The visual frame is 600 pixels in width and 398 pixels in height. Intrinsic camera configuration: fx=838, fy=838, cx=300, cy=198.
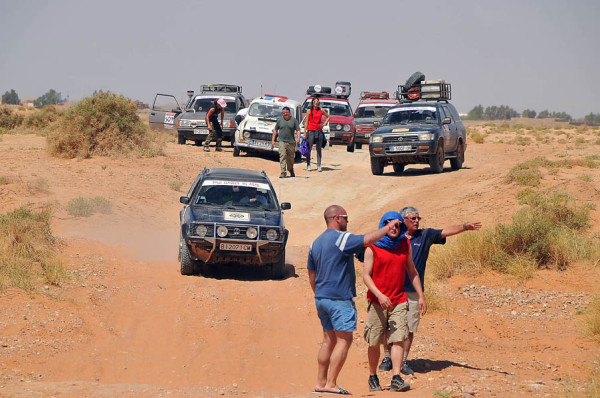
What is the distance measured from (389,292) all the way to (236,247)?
4.75 meters

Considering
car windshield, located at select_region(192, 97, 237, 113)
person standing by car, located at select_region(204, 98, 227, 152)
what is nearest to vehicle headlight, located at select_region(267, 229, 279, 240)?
person standing by car, located at select_region(204, 98, 227, 152)

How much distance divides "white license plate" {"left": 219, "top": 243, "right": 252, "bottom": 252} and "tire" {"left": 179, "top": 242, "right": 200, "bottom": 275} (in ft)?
1.74

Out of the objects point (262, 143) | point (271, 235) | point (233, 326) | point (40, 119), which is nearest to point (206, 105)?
point (262, 143)

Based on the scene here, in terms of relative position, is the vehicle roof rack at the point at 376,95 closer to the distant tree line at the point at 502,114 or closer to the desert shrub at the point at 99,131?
the desert shrub at the point at 99,131

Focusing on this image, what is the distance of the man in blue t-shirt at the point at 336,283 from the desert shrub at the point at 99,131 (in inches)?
687

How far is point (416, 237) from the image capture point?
7949mm

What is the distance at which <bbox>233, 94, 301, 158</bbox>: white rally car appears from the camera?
2586cm

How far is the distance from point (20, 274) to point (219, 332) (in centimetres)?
292

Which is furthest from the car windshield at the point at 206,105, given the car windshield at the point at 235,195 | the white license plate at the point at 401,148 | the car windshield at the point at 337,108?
the car windshield at the point at 235,195

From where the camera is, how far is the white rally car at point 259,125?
84.8 feet

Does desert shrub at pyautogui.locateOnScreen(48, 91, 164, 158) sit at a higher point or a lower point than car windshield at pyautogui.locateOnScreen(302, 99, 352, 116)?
lower

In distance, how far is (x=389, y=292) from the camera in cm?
746

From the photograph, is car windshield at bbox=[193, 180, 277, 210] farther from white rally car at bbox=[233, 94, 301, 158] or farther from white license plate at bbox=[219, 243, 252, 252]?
white rally car at bbox=[233, 94, 301, 158]

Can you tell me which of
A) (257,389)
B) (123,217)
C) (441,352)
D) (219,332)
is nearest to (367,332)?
(257,389)
